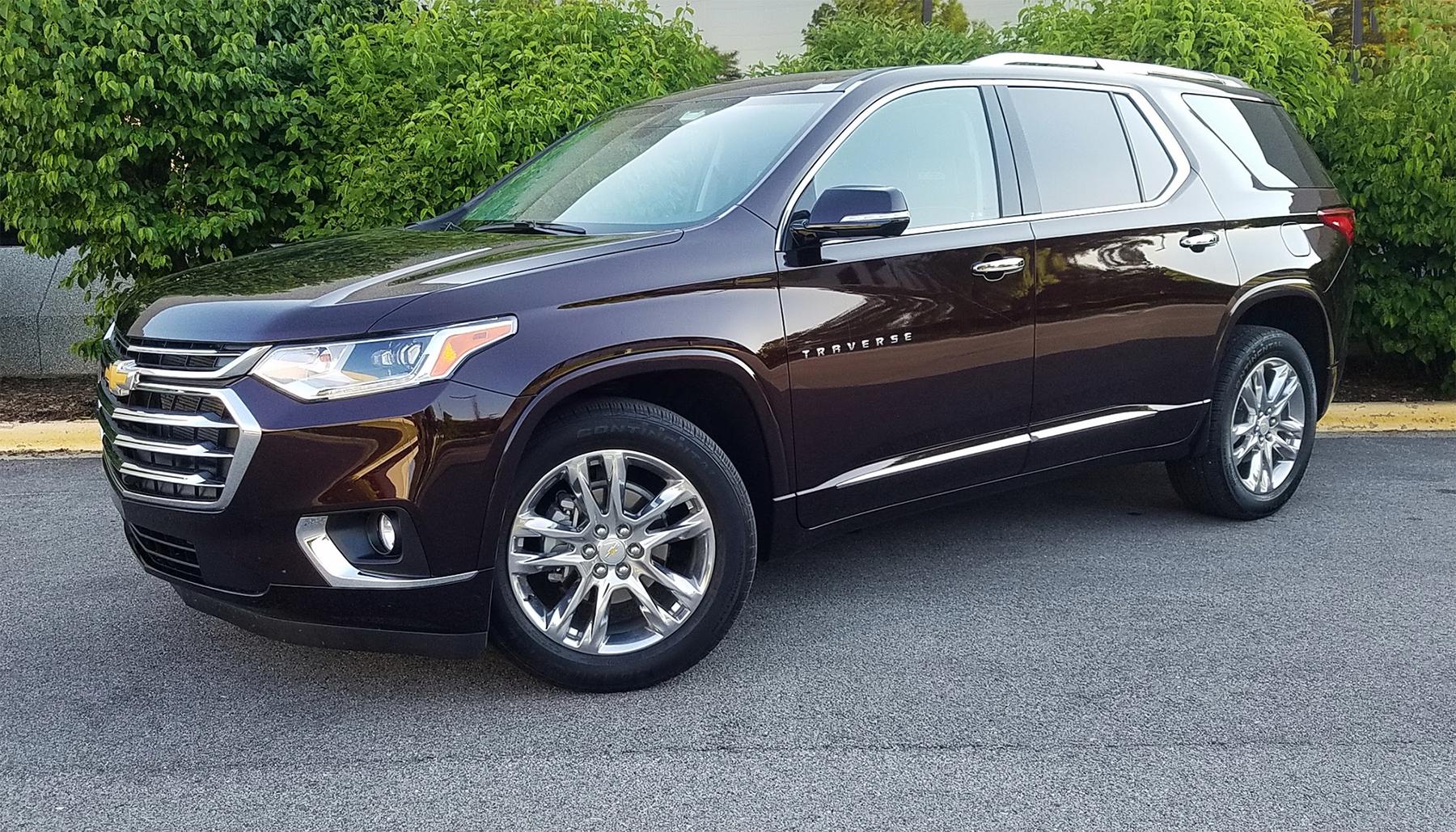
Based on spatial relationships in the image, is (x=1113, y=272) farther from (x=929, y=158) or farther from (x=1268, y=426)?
(x=1268, y=426)

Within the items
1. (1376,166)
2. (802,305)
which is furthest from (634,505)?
(1376,166)

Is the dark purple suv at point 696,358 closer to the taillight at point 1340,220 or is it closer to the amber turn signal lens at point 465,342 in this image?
the amber turn signal lens at point 465,342

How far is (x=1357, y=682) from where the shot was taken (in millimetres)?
3734

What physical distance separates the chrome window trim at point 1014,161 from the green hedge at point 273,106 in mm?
2740

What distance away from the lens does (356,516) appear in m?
3.31

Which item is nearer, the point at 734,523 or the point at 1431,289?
the point at 734,523

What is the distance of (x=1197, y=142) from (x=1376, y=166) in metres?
2.68

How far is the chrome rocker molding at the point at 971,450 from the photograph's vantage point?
13.3 feet

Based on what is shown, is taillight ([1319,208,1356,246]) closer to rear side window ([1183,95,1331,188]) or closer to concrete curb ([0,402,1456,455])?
rear side window ([1183,95,1331,188])

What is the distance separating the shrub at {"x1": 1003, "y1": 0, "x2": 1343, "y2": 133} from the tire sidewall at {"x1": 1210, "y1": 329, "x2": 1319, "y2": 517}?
2.37 metres

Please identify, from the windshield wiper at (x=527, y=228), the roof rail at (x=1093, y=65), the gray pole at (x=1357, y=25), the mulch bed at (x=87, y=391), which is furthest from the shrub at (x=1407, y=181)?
the windshield wiper at (x=527, y=228)

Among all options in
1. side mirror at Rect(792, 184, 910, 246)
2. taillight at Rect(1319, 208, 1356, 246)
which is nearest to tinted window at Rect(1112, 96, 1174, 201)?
taillight at Rect(1319, 208, 1356, 246)

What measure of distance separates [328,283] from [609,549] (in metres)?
1.04

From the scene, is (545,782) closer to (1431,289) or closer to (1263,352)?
(1263,352)
